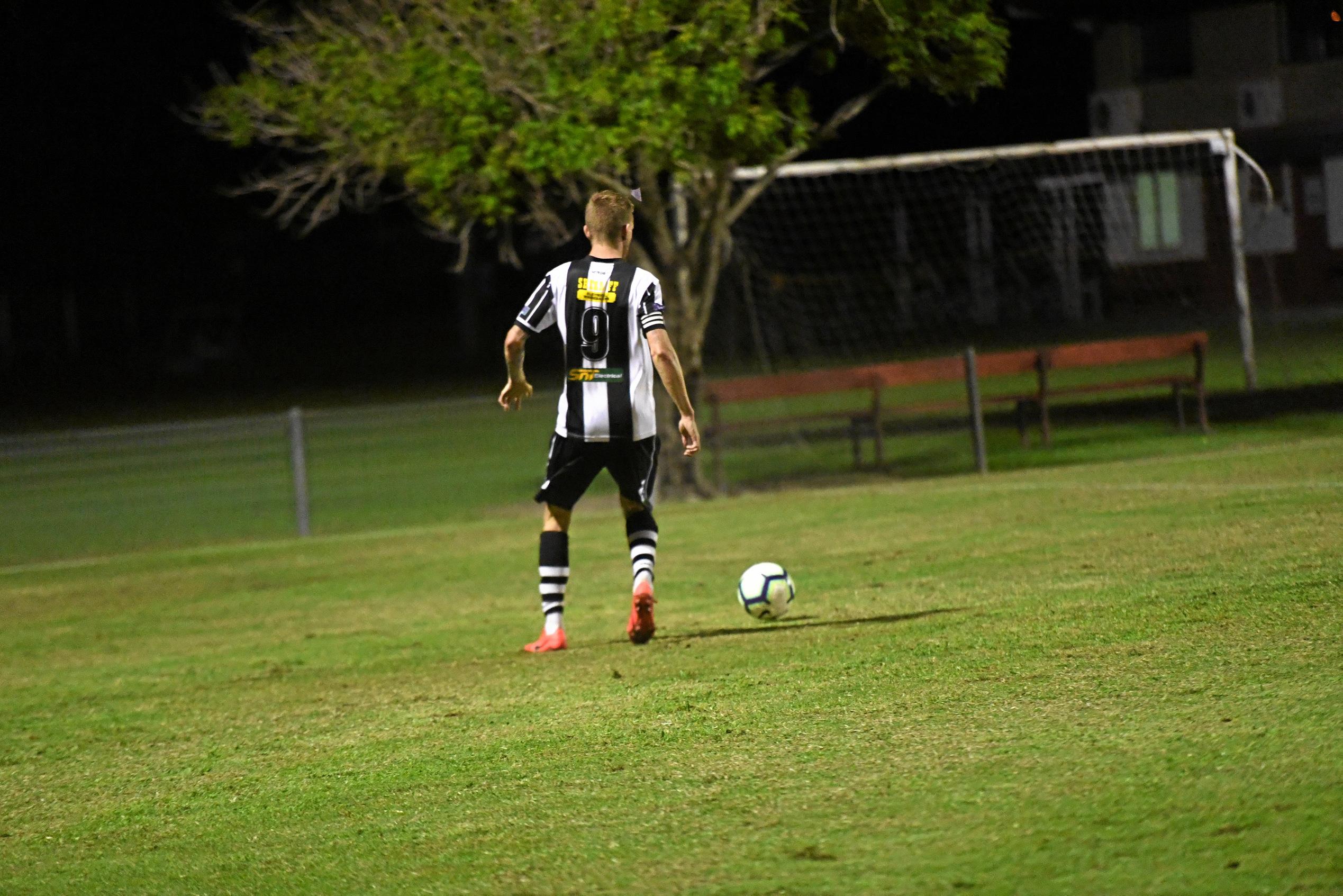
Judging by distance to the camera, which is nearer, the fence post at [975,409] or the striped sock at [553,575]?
the striped sock at [553,575]

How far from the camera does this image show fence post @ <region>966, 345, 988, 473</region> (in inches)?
680

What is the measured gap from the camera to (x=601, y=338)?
8328 mm

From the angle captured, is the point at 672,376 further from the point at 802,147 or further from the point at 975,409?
the point at 975,409

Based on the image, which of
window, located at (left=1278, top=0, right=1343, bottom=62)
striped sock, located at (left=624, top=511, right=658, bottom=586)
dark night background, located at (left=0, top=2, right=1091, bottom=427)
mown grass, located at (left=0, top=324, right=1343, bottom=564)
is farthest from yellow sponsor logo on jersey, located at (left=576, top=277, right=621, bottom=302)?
dark night background, located at (left=0, top=2, right=1091, bottom=427)

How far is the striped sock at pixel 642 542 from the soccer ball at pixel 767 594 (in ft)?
1.77

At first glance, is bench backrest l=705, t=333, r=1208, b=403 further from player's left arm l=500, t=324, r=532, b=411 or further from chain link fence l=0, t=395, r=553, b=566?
player's left arm l=500, t=324, r=532, b=411

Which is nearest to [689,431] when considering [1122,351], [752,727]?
[752,727]

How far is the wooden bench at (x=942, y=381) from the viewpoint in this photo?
17.8 metres

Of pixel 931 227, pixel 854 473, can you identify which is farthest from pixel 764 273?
pixel 931 227

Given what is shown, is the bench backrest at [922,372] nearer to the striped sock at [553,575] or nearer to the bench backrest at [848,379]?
the bench backrest at [848,379]

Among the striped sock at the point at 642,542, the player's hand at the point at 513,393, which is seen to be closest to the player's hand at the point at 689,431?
the striped sock at the point at 642,542

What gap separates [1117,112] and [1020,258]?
4400 millimetres

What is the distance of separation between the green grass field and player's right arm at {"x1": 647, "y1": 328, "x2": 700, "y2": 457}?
3.52ft

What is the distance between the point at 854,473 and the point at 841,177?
18230 millimetres
